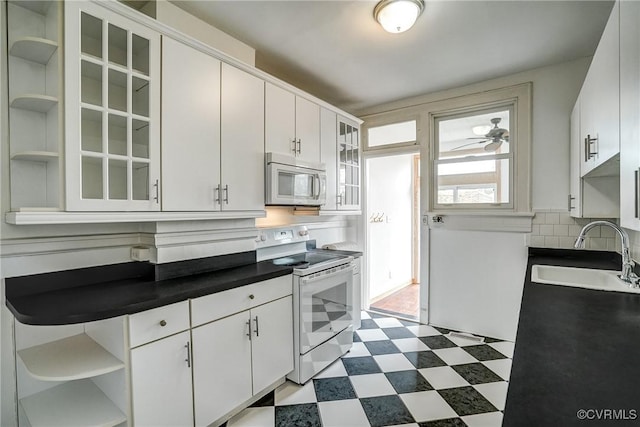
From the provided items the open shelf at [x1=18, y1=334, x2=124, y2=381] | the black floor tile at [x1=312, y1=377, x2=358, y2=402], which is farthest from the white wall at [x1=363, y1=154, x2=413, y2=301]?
the open shelf at [x1=18, y1=334, x2=124, y2=381]

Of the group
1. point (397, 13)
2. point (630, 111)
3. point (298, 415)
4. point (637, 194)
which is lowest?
point (298, 415)

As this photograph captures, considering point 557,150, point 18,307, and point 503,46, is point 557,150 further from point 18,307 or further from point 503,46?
point 18,307

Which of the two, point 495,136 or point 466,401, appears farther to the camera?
point 495,136

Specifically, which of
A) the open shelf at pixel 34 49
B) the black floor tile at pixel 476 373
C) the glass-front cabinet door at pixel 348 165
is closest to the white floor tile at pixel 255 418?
the black floor tile at pixel 476 373

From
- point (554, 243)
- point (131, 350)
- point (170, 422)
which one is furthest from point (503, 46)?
point (170, 422)

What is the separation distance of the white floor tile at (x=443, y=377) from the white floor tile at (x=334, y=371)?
0.62 metres

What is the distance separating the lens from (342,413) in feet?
6.27

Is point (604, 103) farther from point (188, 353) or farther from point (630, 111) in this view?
point (188, 353)

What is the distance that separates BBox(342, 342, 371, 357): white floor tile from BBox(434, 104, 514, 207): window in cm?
171

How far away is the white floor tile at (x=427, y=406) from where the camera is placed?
1.87 m

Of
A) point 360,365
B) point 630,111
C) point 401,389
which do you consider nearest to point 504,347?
point 401,389

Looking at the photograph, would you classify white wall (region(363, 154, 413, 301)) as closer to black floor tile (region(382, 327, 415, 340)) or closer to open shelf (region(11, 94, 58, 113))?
black floor tile (region(382, 327, 415, 340))

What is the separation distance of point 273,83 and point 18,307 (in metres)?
2.01

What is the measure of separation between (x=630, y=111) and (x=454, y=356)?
7.31 ft
